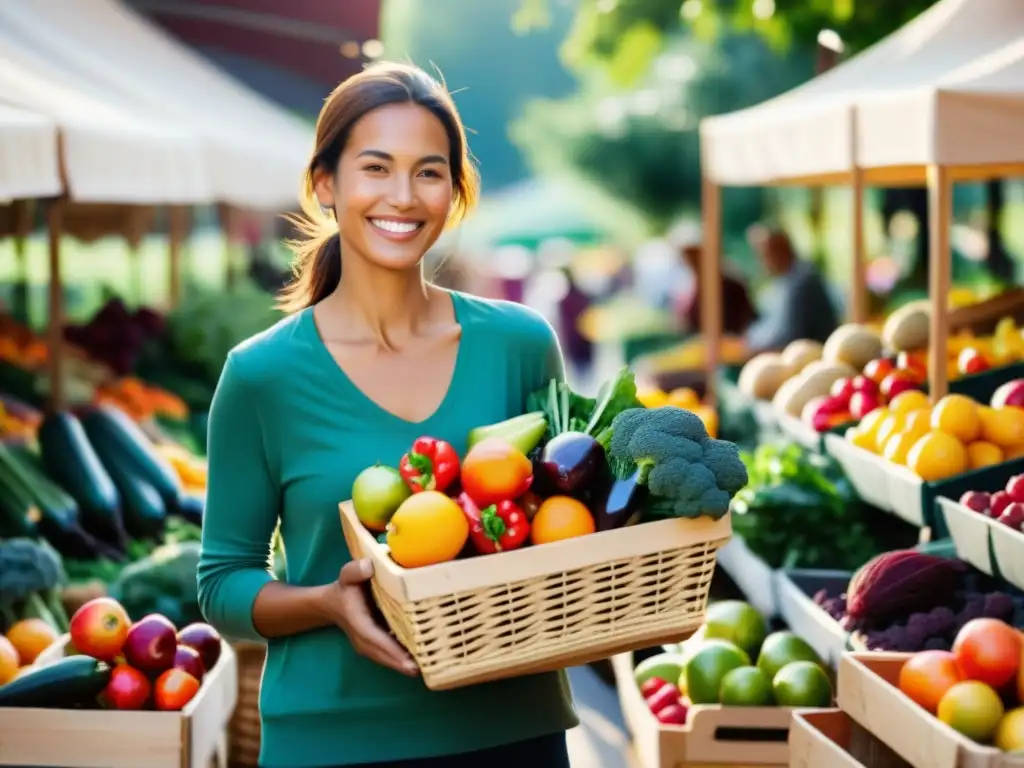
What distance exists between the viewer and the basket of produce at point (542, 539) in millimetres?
2143

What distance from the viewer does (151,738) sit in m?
3.70

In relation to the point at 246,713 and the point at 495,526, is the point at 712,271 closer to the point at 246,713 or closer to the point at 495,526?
the point at 246,713

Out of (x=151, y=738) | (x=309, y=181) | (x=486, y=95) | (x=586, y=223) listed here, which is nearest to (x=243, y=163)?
(x=151, y=738)

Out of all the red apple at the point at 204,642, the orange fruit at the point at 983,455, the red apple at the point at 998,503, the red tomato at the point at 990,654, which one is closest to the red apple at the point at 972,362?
the orange fruit at the point at 983,455

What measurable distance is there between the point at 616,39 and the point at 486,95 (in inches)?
1935

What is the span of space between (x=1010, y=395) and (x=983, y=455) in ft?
1.26

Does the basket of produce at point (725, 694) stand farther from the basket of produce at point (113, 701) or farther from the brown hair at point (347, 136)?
the brown hair at point (347, 136)

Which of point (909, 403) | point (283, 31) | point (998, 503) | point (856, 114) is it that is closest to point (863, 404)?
point (909, 403)

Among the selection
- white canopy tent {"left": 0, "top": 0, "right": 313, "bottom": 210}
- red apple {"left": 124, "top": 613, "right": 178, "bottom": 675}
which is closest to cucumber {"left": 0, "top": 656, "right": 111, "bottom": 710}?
red apple {"left": 124, "top": 613, "right": 178, "bottom": 675}

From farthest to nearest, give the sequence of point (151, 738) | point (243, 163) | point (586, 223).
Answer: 1. point (586, 223)
2. point (243, 163)
3. point (151, 738)

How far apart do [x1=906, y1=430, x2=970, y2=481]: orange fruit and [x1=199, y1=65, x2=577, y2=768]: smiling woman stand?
8.20ft

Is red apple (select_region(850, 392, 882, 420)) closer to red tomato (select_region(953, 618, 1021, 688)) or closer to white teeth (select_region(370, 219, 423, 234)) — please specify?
red tomato (select_region(953, 618, 1021, 688))

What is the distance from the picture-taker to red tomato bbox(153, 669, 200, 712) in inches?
151

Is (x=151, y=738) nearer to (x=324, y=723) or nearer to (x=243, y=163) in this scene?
(x=324, y=723)
